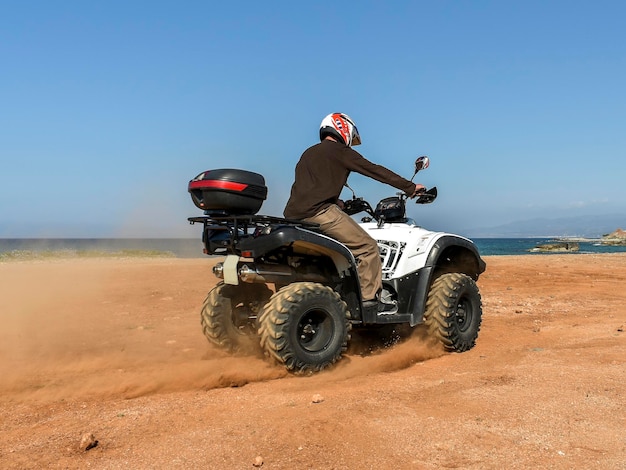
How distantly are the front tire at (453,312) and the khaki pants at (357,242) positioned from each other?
0.95m

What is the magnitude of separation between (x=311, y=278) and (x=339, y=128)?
5.19 feet

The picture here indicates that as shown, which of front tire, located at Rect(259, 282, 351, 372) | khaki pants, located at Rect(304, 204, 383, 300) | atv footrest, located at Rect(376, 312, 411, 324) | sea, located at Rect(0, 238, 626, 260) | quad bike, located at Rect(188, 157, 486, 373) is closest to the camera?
front tire, located at Rect(259, 282, 351, 372)

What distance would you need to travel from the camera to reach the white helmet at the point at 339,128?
5473 mm

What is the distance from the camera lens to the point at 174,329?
7.53 meters

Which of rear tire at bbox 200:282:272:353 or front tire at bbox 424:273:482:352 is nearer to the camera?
rear tire at bbox 200:282:272:353

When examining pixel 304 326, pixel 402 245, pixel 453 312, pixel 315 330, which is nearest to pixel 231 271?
pixel 304 326

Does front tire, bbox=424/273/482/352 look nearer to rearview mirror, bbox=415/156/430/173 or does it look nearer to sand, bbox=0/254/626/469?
sand, bbox=0/254/626/469

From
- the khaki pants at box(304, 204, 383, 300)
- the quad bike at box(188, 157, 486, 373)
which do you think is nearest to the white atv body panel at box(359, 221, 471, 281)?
the quad bike at box(188, 157, 486, 373)

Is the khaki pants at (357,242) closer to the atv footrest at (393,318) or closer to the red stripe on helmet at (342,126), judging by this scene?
the atv footrest at (393,318)

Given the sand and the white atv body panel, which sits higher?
the white atv body panel

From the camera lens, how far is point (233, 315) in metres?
5.61

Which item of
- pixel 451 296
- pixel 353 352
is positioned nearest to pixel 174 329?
pixel 353 352

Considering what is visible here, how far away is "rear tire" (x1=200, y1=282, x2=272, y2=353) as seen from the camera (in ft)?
17.9

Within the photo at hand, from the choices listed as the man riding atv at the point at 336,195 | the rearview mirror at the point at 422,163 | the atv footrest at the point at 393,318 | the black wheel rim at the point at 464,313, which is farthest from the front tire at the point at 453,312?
the rearview mirror at the point at 422,163
